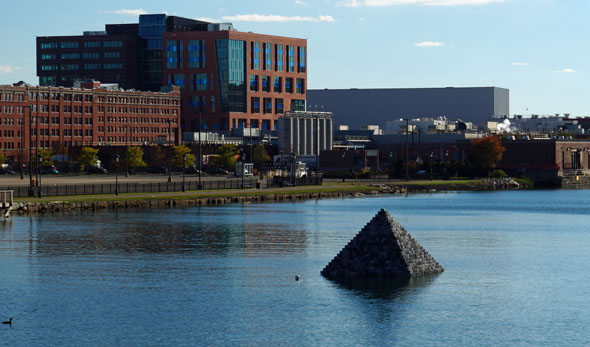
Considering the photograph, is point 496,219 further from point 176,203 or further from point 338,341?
point 338,341

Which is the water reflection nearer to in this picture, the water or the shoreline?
the water

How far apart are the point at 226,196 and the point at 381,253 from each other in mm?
77291

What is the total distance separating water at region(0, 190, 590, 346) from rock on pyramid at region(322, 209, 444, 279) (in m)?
1.27

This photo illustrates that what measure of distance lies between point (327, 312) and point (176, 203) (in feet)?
249

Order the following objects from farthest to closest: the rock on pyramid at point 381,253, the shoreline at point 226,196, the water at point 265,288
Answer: the shoreline at point 226,196 < the rock on pyramid at point 381,253 < the water at point 265,288

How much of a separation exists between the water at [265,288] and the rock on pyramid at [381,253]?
1.27 metres

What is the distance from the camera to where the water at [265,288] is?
45500 millimetres

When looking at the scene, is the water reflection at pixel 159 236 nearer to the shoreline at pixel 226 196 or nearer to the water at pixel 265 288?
the water at pixel 265 288

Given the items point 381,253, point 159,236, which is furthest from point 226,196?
point 381,253

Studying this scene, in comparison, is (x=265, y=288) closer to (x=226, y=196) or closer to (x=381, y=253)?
(x=381, y=253)

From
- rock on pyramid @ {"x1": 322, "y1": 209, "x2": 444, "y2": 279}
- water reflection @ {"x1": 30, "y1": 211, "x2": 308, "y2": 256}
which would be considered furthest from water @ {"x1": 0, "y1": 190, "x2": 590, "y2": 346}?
rock on pyramid @ {"x1": 322, "y1": 209, "x2": 444, "y2": 279}

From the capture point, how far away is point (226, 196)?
133750 mm

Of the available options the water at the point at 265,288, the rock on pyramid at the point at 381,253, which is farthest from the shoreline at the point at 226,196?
the rock on pyramid at the point at 381,253

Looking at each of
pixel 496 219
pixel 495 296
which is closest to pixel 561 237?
pixel 496 219
